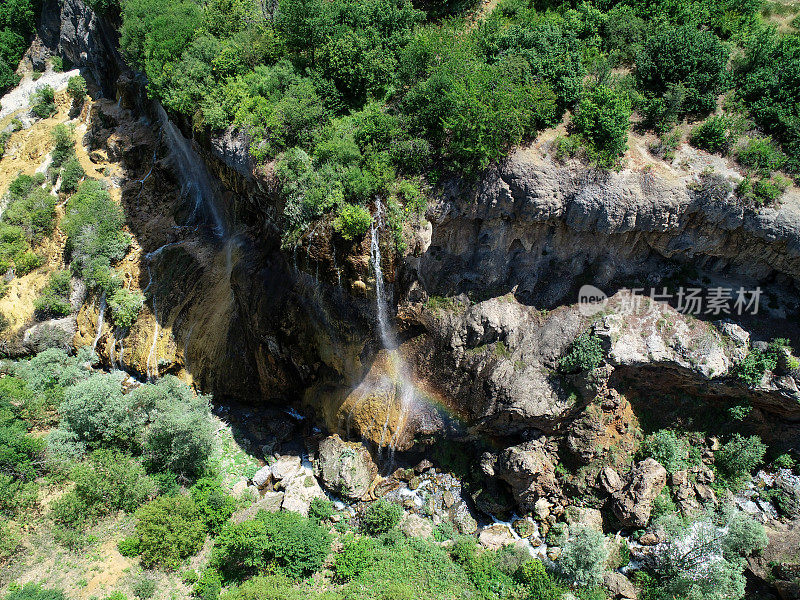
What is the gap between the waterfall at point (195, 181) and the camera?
27.2 meters

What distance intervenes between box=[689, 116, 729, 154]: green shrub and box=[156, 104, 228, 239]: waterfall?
22685 mm

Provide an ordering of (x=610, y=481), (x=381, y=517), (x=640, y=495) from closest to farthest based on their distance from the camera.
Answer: (x=640, y=495)
(x=610, y=481)
(x=381, y=517)

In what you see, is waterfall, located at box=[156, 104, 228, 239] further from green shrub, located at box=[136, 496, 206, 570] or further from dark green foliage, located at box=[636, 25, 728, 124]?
dark green foliage, located at box=[636, 25, 728, 124]

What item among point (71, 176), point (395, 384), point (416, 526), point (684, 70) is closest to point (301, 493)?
point (416, 526)

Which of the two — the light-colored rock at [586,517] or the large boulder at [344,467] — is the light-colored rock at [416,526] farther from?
the light-colored rock at [586,517]

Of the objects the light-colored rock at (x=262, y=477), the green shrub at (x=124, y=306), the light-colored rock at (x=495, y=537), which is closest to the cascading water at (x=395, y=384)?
the light-colored rock at (x=495, y=537)

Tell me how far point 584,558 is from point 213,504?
15.1 metres

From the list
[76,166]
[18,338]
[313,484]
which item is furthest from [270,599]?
[76,166]

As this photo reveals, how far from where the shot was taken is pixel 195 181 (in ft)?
92.6

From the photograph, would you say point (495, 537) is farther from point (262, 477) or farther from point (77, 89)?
point (77, 89)

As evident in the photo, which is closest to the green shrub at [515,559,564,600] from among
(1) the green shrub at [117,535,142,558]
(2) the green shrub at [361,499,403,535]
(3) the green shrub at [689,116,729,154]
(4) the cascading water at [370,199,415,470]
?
(2) the green shrub at [361,499,403,535]

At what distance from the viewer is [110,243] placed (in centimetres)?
2562

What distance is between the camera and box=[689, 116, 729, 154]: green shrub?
1889 cm

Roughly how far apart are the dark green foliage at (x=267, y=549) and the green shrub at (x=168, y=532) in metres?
1.13
